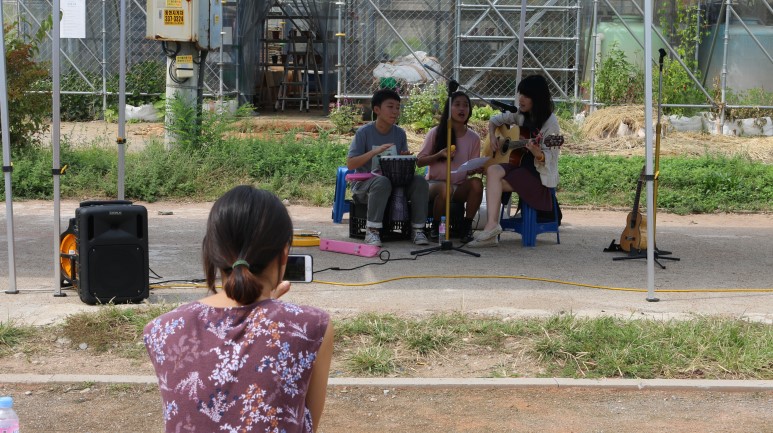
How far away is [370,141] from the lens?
883cm

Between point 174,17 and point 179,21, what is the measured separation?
69mm

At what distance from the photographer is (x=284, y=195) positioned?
37.3ft

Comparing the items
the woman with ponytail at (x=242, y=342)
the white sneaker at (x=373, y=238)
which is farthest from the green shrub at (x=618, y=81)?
the woman with ponytail at (x=242, y=342)

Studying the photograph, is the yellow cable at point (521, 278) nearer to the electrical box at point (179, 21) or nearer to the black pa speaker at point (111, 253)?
the black pa speaker at point (111, 253)

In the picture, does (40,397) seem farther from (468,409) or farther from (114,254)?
(468,409)

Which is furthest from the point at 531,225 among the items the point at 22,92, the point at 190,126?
the point at 22,92

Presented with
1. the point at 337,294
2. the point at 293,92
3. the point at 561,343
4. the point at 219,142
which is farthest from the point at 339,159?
the point at 293,92

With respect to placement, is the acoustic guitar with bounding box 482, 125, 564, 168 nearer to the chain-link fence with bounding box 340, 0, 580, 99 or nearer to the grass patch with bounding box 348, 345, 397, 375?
the grass patch with bounding box 348, 345, 397, 375

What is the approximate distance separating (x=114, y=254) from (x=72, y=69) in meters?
12.9

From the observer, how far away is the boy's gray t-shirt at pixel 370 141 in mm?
8781

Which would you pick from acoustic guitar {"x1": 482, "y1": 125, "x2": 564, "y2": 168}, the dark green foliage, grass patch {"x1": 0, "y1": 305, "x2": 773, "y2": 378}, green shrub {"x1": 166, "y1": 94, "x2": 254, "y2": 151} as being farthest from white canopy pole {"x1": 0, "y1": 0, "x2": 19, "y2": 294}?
the dark green foliage

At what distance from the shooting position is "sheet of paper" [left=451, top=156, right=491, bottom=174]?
28.9ft

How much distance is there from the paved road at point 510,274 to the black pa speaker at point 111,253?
180 mm

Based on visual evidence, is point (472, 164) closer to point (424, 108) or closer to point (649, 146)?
point (649, 146)
